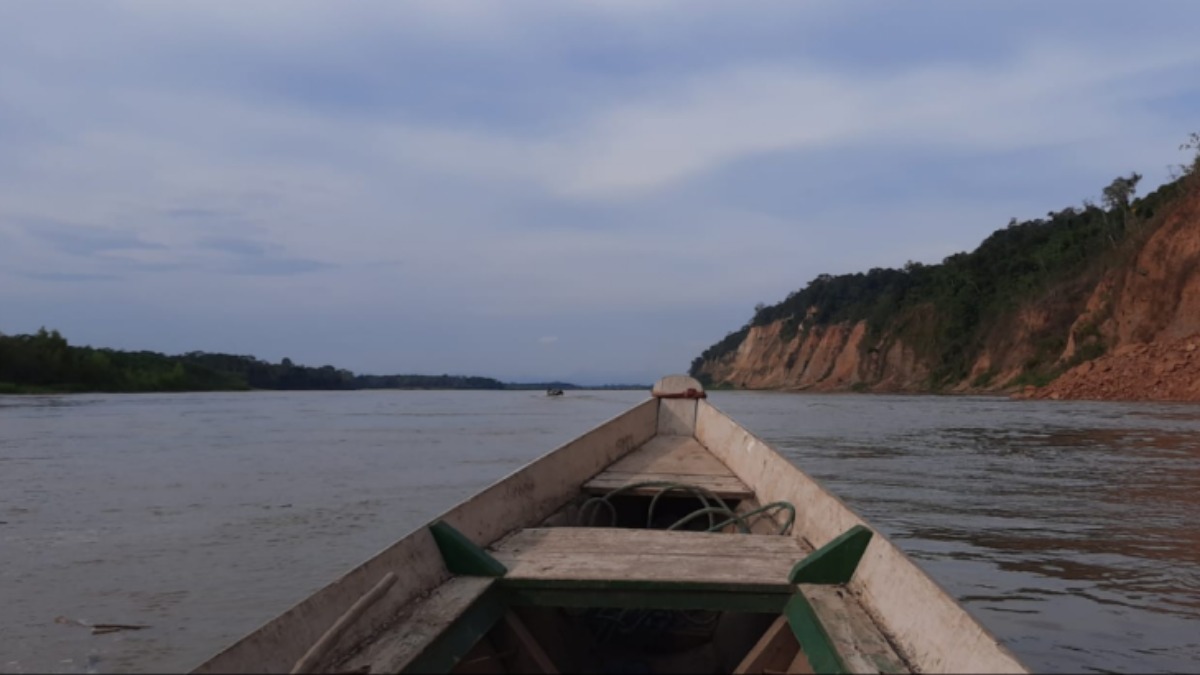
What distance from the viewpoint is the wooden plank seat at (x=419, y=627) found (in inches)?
89.5

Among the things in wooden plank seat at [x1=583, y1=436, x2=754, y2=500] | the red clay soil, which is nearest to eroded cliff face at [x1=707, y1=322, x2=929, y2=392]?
the red clay soil

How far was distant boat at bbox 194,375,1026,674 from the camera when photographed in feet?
7.49

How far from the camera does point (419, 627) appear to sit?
2.49m

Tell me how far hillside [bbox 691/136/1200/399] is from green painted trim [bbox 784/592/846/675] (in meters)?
26.3

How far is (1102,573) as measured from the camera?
537 centimetres

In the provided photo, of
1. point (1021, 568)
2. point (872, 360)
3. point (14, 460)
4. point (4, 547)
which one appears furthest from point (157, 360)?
point (1021, 568)

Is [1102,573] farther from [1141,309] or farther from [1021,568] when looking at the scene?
[1141,309]

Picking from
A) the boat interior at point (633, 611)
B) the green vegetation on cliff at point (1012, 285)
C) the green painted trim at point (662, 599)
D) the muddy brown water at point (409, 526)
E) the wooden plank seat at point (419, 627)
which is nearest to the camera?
the wooden plank seat at point (419, 627)

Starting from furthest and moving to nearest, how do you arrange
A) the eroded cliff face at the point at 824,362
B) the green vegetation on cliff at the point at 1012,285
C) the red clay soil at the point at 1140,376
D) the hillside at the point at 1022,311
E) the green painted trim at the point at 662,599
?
the eroded cliff face at the point at 824,362, the green vegetation on cliff at the point at 1012,285, the hillside at the point at 1022,311, the red clay soil at the point at 1140,376, the green painted trim at the point at 662,599

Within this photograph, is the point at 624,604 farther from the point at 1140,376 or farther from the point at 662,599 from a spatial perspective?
the point at 1140,376

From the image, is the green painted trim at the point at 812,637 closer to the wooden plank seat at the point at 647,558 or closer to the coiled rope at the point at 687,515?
the wooden plank seat at the point at 647,558

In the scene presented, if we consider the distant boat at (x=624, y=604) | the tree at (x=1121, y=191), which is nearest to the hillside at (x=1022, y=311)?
the tree at (x=1121, y=191)

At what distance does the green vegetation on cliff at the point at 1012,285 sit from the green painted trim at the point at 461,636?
1356 inches

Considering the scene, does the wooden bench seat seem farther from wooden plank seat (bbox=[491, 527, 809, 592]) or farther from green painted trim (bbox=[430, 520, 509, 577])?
green painted trim (bbox=[430, 520, 509, 577])
